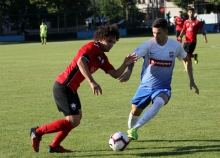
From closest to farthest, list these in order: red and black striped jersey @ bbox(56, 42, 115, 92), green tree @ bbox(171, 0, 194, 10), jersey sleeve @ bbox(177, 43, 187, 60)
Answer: red and black striped jersey @ bbox(56, 42, 115, 92)
jersey sleeve @ bbox(177, 43, 187, 60)
green tree @ bbox(171, 0, 194, 10)

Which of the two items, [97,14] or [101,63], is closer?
[101,63]

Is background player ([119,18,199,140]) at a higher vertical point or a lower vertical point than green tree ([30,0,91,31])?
higher

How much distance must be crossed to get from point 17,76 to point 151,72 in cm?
1063

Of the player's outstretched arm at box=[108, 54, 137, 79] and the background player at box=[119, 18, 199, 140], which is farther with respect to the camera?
the background player at box=[119, 18, 199, 140]

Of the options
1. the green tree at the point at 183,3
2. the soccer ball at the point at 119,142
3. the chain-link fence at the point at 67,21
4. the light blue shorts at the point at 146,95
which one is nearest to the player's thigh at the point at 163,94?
the light blue shorts at the point at 146,95

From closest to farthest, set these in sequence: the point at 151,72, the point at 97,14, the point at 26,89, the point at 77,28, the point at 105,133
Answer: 1. the point at 151,72
2. the point at 105,133
3. the point at 26,89
4. the point at 77,28
5. the point at 97,14

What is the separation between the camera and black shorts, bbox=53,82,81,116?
659 cm

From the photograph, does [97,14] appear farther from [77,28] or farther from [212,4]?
[212,4]

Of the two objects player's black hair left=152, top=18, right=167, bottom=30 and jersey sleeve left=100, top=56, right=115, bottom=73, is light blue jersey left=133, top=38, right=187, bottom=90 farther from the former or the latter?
jersey sleeve left=100, top=56, right=115, bottom=73

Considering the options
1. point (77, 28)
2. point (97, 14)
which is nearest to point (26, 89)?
point (77, 28)

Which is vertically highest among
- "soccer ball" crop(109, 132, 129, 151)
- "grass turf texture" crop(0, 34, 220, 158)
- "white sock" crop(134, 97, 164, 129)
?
"white sock" crop(134, 97, 164, 129)

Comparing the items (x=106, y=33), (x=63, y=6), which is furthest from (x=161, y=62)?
(x=63, y=6)

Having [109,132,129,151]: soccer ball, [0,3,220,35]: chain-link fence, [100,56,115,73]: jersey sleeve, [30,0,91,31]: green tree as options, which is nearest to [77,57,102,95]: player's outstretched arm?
[100,56,115,73]: jersey sleeve

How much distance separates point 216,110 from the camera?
977cm
